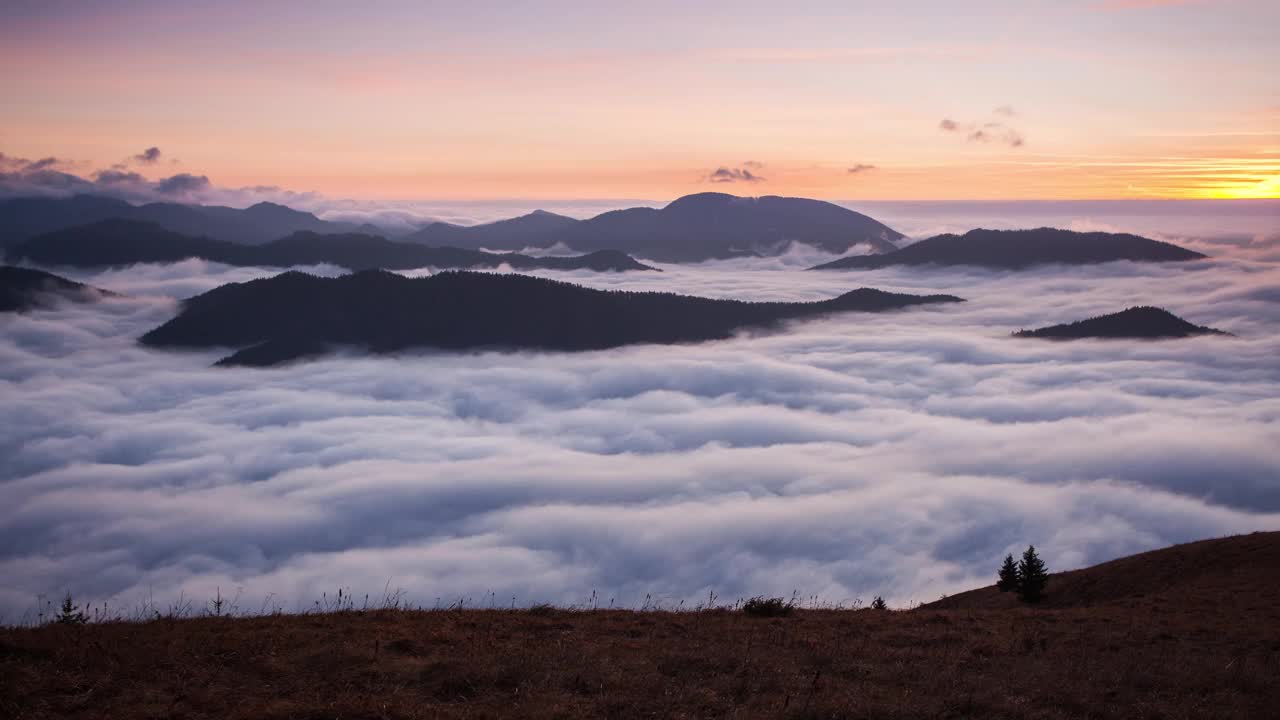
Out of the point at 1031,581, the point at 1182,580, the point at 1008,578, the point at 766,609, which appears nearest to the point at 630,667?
the point at 766,609

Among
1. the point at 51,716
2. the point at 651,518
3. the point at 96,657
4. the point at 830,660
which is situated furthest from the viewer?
the point at 651,518

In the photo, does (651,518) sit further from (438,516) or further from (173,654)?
(173,654)

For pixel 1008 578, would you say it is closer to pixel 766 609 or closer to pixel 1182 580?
pixel 1182 580

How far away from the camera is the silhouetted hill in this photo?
22781 mm

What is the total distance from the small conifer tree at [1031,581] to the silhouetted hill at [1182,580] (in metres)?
0.33

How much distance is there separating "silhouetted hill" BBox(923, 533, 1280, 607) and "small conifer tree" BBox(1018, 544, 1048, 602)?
0.33 metres

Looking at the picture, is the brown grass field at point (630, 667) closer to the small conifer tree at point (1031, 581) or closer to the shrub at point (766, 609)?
the shrub at point (766, 609)

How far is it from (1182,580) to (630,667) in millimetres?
24963

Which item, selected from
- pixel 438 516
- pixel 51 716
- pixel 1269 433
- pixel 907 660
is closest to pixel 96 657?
pixel 51 716

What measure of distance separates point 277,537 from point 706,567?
10091 centimetres

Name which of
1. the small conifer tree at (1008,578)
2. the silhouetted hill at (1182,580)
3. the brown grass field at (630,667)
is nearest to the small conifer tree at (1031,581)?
the silhouetted hill at (1182,580)

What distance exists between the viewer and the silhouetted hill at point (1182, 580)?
74.7ft

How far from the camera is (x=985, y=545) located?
140625 mm

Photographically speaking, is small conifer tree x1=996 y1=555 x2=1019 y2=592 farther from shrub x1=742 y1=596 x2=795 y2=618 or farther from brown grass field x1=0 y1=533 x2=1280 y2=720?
shrub x1=742 y1=596 x2=795 y2=618
